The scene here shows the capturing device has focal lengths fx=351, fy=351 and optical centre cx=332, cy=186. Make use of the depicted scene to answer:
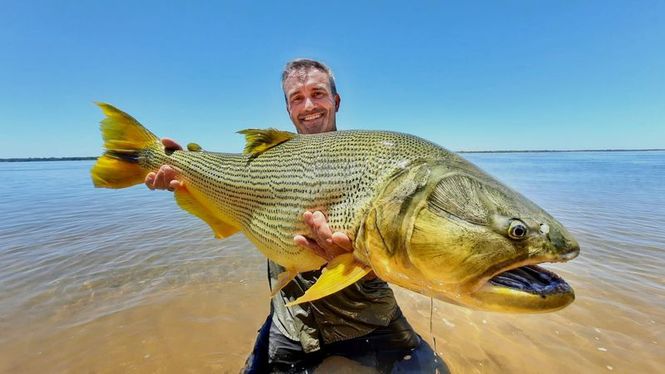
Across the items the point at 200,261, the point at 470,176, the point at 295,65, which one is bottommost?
the point at 200,261

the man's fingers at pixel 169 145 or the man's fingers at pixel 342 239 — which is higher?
the man's fingers at pixel 169 145

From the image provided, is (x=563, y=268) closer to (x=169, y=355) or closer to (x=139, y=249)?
(x=169, y=355)

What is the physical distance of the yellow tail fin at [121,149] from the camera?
11.8ft

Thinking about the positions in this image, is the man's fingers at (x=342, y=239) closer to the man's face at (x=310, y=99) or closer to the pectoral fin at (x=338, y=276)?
the pectoral fin at (x=338, y=276)

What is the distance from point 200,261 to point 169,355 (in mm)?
3230

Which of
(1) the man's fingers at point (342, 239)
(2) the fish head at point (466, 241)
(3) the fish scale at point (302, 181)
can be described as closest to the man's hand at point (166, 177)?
(3) the fish scale at point (302, 181)

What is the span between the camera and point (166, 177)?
347cm

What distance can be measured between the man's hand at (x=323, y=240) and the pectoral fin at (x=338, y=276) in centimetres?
6

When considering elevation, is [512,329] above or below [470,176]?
below

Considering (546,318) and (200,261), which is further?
(200,261)

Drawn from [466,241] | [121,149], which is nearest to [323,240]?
[466,241]

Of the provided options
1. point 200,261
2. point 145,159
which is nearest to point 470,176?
point 145,159

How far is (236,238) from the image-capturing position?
28.2 ft

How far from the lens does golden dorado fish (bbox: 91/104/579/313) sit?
1486 mm
